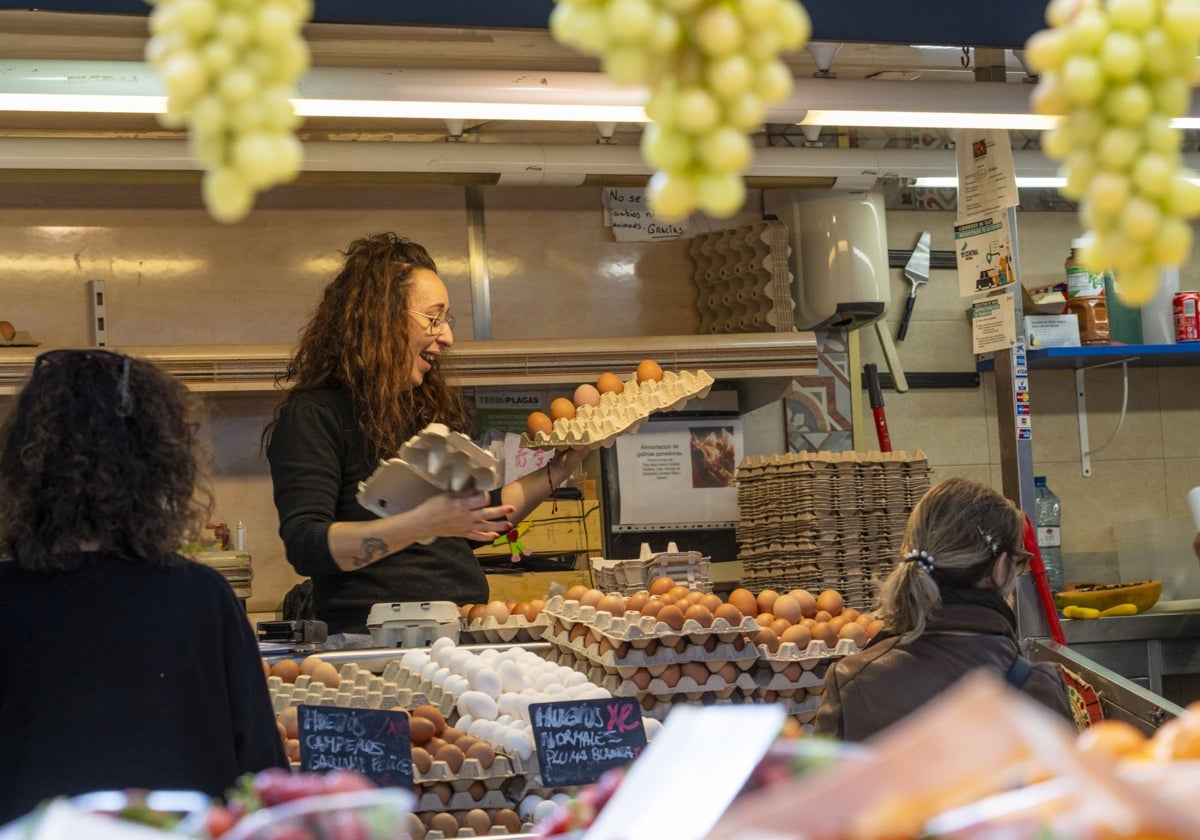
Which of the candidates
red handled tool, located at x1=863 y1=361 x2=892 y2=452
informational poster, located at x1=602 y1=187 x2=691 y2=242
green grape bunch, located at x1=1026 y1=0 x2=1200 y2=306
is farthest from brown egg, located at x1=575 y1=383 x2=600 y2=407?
green grape bunch, located at x1=1026 y1=0 x2=1200 y2=306

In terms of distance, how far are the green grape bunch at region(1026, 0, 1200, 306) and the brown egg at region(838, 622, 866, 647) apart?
Result: 6.90ft

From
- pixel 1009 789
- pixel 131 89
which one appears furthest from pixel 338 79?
pixel 1009 789

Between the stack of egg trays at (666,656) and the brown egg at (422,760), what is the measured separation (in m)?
0.52

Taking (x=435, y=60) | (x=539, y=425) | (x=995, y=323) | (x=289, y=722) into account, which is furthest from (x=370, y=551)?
(x=435, y=60)

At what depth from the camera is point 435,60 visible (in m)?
5.26

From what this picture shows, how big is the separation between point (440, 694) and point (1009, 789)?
188cm

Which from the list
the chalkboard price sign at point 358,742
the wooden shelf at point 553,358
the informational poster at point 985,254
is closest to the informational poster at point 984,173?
the informational poster at point 985,254

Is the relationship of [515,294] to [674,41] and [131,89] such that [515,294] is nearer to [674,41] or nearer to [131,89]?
[131,89]

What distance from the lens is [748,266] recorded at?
18.9 ft

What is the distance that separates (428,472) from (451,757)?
2.36ft

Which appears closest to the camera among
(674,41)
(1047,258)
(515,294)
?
(674,41)

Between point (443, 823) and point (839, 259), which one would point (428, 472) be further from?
point (839, 259)

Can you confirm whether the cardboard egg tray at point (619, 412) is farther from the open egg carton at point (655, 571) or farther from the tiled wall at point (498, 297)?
the tiled wall at point (498, 297)

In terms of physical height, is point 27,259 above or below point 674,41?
above
